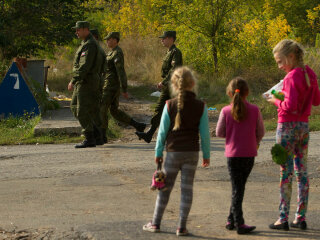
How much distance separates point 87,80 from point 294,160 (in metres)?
5.26

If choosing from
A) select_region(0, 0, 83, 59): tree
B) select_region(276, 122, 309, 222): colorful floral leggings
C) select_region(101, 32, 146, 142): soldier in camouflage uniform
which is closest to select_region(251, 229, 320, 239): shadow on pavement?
select_region(276, 122, 309, 222): colorful floral leggings

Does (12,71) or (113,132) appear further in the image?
(12,71)

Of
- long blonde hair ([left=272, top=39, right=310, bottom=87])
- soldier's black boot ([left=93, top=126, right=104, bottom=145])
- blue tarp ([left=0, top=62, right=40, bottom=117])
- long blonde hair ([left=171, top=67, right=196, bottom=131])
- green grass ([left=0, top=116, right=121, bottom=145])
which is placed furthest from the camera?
blue tarp ([left=0, top=62, right=40, bottom=117])

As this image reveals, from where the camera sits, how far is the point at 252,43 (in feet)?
63.7

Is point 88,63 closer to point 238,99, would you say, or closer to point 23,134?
point 23,134

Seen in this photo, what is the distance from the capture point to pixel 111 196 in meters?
6.59

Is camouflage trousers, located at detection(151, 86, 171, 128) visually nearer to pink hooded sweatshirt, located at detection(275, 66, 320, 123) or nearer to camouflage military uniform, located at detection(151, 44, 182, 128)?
camouflage military uniform, located at detection(151, 44, 182, 128)

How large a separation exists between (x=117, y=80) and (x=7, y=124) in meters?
3.14

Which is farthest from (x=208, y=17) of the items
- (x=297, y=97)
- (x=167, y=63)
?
(x=297, y=97)

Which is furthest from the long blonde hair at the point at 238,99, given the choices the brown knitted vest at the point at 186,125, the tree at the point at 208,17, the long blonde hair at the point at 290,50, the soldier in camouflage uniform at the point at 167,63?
the tree at the point at 208,17

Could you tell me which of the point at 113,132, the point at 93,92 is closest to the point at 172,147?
the point at 93,92

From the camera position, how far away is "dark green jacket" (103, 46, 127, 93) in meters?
10.3

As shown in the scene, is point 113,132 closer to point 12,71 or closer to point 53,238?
point 12,71

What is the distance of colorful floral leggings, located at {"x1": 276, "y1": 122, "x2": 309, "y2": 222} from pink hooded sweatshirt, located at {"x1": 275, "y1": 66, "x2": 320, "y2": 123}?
0.07m
